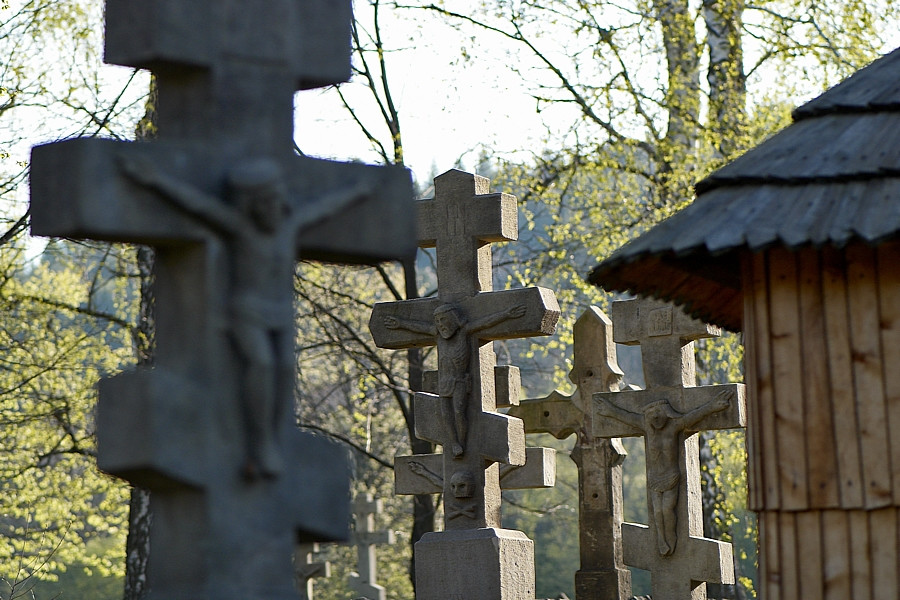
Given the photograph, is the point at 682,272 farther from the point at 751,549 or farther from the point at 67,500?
the point at 751,549

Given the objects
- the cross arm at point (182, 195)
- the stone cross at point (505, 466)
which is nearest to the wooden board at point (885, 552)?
the cross arm at point (182, 195)

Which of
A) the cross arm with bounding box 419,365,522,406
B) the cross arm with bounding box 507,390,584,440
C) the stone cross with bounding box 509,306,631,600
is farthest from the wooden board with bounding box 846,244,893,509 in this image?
the cross arm with bounding box 507,390,584,440

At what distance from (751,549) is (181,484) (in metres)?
40.7

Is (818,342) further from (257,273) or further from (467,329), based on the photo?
(467,329)

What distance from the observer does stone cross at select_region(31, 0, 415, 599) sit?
12.8ft

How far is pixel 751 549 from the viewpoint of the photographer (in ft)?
141

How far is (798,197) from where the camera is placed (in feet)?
20.7

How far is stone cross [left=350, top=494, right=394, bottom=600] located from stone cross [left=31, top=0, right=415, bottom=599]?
15849mm

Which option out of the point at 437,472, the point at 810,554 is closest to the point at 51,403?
the point at 437,472

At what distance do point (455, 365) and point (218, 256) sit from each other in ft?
17.9

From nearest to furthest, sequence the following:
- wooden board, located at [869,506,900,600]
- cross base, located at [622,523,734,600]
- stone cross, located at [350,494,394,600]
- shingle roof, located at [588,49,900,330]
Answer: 1. shingle roof, located at [588,49,900,330]
2. wooden board, located at [869,506,900,600]
3. cross base, located at [622,523,734,600]
4. stone cross, located at [350,494,394,600]

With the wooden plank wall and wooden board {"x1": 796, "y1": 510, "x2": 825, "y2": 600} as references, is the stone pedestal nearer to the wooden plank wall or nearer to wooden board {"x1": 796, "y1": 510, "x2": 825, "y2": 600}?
the wooden plank wall

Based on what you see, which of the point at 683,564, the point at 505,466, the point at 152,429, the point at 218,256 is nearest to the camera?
the point at 152,429

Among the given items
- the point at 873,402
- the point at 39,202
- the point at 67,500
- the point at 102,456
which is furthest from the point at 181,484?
the point at 67,500
